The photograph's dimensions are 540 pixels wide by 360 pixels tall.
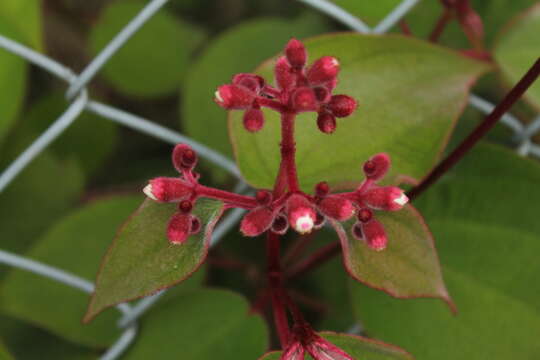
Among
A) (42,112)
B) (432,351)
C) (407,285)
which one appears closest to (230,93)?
(407,285)

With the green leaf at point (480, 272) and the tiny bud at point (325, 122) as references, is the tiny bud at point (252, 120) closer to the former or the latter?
the tiny bud at point (325, 122)

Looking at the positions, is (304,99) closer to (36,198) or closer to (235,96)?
(235,96)

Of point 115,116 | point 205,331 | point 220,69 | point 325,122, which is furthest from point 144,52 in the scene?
point 325,122

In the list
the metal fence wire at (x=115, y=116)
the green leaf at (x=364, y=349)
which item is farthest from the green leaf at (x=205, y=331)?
the green leaf at (x=364, y=349)

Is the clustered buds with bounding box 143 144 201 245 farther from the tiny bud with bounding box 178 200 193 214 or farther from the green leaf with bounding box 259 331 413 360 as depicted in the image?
the green leaf with bounding box 259 331 413 360

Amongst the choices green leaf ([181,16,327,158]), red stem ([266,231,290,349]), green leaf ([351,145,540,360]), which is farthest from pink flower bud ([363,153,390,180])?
green leaf ([181,16,327,158])
